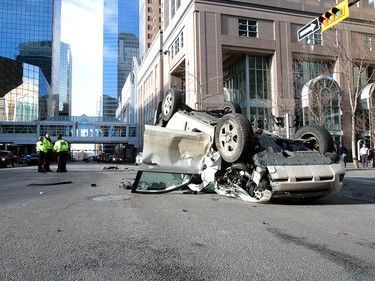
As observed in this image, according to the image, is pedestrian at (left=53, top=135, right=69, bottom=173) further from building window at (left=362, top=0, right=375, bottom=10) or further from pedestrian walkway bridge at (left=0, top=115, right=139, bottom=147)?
pedestrian walkway bridge at (left=0, top=115, right=139, bottom=147)

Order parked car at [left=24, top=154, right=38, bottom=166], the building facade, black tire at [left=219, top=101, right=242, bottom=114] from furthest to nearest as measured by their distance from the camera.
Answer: parked car at [left=24, top=154, right=38, bottom=166] < the building facade < black tire at [left=219, top=101, right=242, bottom=114]

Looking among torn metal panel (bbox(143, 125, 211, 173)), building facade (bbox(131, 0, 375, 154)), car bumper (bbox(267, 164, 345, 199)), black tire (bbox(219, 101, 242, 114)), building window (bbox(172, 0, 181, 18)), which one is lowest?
car bumper (bbox(267, 164, 345, 199))

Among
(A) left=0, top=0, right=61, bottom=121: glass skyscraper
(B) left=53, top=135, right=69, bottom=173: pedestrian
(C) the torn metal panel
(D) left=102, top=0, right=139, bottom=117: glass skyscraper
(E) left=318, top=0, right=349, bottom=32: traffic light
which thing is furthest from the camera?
(D) left=102, top=0, right=139, bottom=117: glass skyscraper

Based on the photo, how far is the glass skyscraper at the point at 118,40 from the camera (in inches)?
5891

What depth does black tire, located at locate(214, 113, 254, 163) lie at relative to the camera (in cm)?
596

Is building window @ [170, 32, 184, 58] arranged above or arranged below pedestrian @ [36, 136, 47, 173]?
above

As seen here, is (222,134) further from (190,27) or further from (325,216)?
(190,27)

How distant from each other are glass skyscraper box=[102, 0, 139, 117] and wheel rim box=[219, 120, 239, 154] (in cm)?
14994

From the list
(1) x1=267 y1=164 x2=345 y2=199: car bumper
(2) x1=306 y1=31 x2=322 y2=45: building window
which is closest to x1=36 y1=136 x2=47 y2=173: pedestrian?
(1) x1=267 y1=164 x2=345 y2=199: car bumper

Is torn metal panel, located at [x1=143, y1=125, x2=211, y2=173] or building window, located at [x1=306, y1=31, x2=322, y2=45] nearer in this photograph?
torn metal panel, located at [x1=143, y1=125, x2=211, y2=173]

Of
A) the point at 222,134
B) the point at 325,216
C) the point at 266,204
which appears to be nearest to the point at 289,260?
the point at 325,216

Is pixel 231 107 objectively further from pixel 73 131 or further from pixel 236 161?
pixel 73 131

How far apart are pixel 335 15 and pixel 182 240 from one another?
1003 cm

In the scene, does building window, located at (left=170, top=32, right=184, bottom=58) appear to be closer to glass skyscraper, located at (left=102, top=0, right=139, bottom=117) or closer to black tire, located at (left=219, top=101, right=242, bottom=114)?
black tire, located at (left=219, top=101, right=242, bottom=114)
